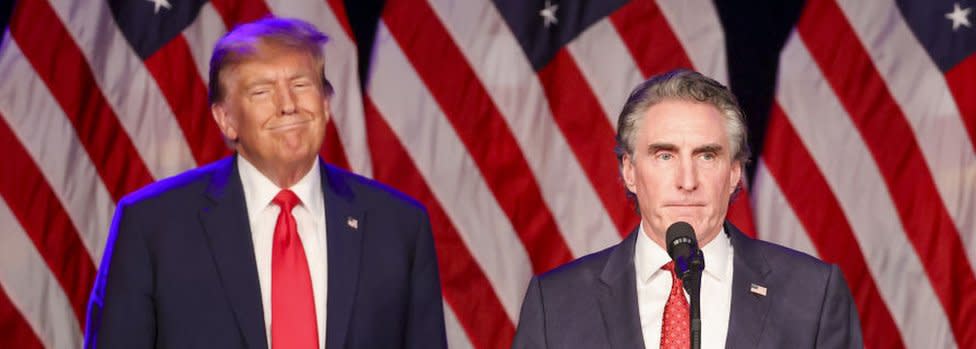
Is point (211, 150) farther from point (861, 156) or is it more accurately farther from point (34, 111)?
point (861, 156)

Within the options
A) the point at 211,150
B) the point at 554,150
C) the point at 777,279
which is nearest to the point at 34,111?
the point at 211,150

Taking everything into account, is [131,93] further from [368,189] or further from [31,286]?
[368,189]

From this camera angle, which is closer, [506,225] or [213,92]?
[213,92]

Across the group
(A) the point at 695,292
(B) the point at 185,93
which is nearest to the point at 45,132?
(B) the point at 185,93

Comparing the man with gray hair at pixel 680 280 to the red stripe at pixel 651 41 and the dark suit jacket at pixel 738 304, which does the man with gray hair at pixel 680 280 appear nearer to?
the dark suit jacket at pixel 738 304

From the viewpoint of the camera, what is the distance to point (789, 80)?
455 centimetres

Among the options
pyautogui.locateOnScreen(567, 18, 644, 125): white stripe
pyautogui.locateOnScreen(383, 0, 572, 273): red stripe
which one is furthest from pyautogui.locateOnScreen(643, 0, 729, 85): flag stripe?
pyautogui.locateOnScreen(383, 0, 572, 273): red stripe

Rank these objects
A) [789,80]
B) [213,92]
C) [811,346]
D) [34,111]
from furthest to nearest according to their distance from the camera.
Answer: [789,80], [34,111], [213,92], [811,346]

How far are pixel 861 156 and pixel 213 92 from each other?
234 centimetres

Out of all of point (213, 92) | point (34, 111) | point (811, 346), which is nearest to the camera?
point (811, 346)

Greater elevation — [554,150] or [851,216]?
[554,150]

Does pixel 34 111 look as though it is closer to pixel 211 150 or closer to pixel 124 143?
pixel 124 143

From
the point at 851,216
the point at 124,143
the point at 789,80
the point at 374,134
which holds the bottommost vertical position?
the point at 851,216

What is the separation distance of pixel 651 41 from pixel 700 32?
0.55 ft
